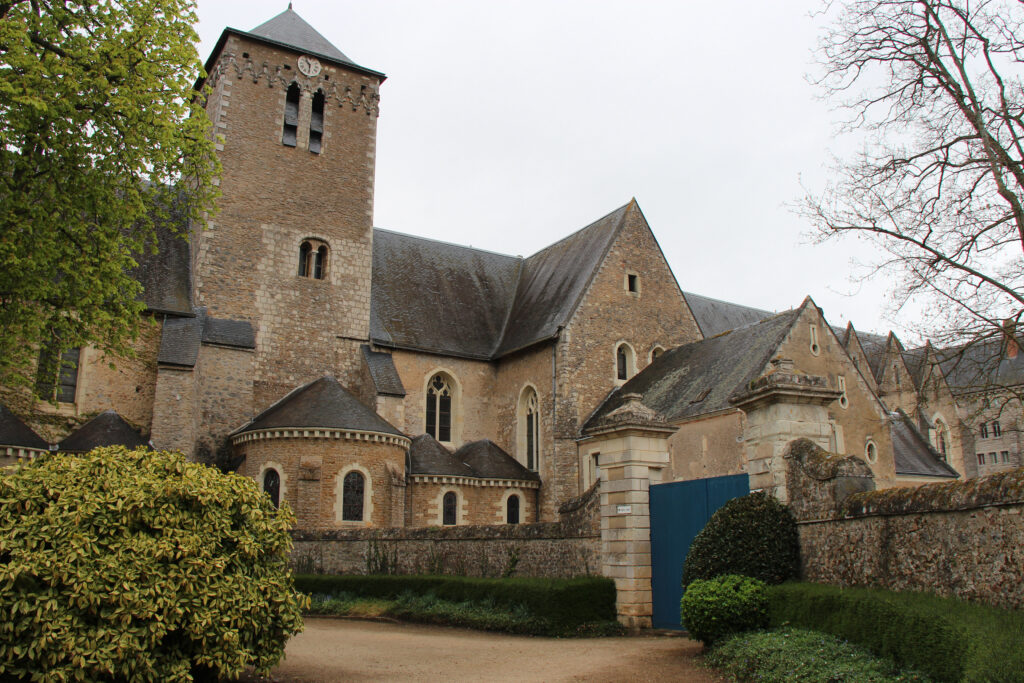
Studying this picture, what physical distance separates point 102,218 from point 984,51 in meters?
16.9

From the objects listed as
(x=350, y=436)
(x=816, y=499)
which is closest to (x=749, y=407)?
(x=816, y=499)

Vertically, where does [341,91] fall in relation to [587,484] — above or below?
above

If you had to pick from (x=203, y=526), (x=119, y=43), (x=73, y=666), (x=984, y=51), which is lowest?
(x=73, y=666)

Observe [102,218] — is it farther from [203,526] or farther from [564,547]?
[564,547]

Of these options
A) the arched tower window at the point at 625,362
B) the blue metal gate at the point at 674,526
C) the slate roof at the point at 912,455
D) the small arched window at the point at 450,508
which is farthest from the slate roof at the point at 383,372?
the slate roof at the point at 912,455

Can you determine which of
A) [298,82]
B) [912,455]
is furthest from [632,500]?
[912,455]

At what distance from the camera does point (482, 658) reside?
10047 mm

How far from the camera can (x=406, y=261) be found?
1168 inches

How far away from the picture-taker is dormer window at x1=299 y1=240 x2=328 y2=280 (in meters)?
25.7

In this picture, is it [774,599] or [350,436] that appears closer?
[774,599]

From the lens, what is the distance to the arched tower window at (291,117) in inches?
1045

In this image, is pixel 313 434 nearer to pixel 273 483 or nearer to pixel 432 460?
pixel 273 483

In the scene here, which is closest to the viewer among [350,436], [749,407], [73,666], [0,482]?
[73,666]

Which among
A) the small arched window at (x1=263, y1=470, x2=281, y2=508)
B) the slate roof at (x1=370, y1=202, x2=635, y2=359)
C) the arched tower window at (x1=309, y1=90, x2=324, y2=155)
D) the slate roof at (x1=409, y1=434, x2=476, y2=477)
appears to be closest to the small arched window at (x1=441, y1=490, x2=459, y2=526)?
the slate roof at (x1=409, y1=434, x2=476, y2=477)
